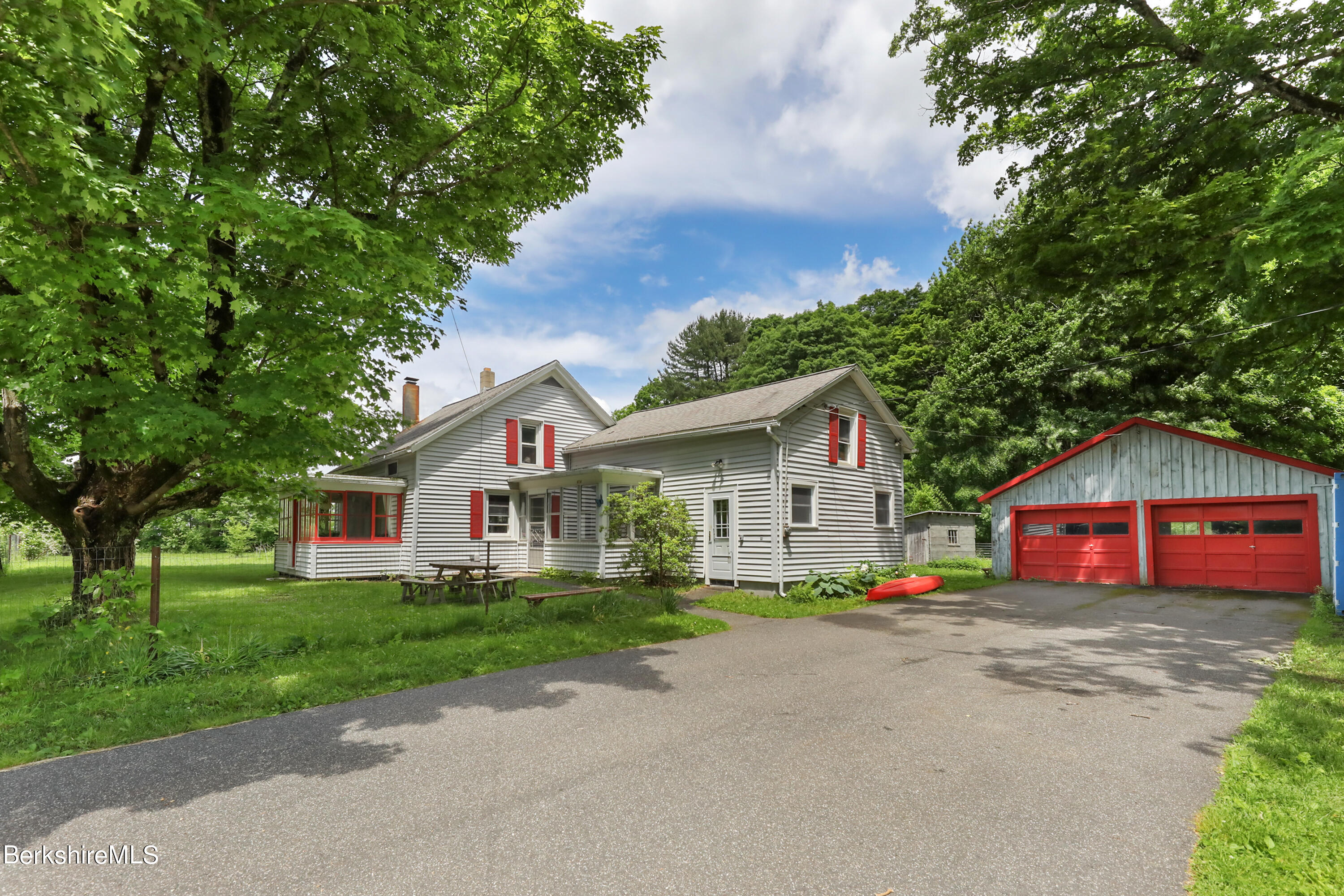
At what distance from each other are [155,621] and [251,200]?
17.1ft

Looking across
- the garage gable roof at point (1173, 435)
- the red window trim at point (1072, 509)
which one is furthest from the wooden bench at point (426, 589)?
the red window trim at point (1072, 509)

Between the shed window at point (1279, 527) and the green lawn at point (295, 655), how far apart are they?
14248 mm

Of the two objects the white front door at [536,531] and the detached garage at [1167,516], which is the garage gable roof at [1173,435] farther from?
the white front door at [536,531]

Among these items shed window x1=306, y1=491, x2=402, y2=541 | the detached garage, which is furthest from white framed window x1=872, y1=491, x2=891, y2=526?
shed window x1=306, y1=491, x2=402, y2=541

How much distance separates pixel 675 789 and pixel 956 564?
2255 cm

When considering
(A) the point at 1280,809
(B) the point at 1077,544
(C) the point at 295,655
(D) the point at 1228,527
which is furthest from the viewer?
(B) the point at 1077,544

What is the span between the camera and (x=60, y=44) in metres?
4.02

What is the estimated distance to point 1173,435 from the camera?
16.1 m

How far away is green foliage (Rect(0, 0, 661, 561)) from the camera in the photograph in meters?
5.10

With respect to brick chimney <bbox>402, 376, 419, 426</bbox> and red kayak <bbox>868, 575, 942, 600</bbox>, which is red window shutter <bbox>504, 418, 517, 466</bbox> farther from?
red kayak <bbox>868, 575, 942, 600</bbox>

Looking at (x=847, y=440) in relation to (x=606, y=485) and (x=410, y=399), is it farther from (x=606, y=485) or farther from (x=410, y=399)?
(x=410, y=399)

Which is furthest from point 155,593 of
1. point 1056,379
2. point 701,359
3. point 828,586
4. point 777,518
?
point 701,359

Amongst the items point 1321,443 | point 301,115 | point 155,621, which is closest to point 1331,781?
point 155,621

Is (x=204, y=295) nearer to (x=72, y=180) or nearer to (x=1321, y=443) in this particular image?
(x=72, y=180)
